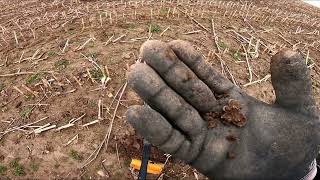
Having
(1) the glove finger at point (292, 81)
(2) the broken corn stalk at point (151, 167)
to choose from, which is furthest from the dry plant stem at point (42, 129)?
(1) the glove finger at point (292, 81)

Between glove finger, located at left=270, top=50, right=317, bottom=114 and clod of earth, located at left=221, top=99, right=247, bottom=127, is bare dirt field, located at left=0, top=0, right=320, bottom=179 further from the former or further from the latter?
glove finger, located at left=270, top=50, right=317, bottom=114

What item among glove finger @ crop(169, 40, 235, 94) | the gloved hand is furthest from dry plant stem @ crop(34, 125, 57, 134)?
glove finger @ crop(169, 40, 235, 94)

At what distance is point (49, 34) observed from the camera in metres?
8.77

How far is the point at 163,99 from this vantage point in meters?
3.24

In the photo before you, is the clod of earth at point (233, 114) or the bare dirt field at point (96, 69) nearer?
the clod of earth at point (233, 114)

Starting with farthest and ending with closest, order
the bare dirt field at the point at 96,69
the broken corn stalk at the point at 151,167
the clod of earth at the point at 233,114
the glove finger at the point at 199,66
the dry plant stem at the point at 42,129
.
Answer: the dry plant stem at the point at 42,129 < the bare dirt field at the point at 96,69 < the broken corn stalk at the point at 151,167 < the clod of earth at the point at 233,114 < the glove finger at the point at 199,66

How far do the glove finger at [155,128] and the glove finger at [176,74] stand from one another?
0.31 meters

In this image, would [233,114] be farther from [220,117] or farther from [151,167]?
[151,167]

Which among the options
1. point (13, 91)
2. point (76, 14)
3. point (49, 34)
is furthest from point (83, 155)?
point (76, 14)

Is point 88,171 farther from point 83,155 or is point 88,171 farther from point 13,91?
point 13,91

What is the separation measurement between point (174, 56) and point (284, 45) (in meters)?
6.22

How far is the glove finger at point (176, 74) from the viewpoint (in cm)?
324

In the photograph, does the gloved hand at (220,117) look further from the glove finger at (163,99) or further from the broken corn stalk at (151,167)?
the broken corn stalk at (151,167)

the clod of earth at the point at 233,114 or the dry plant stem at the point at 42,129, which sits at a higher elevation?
the clod of earth at the point at 233,114
